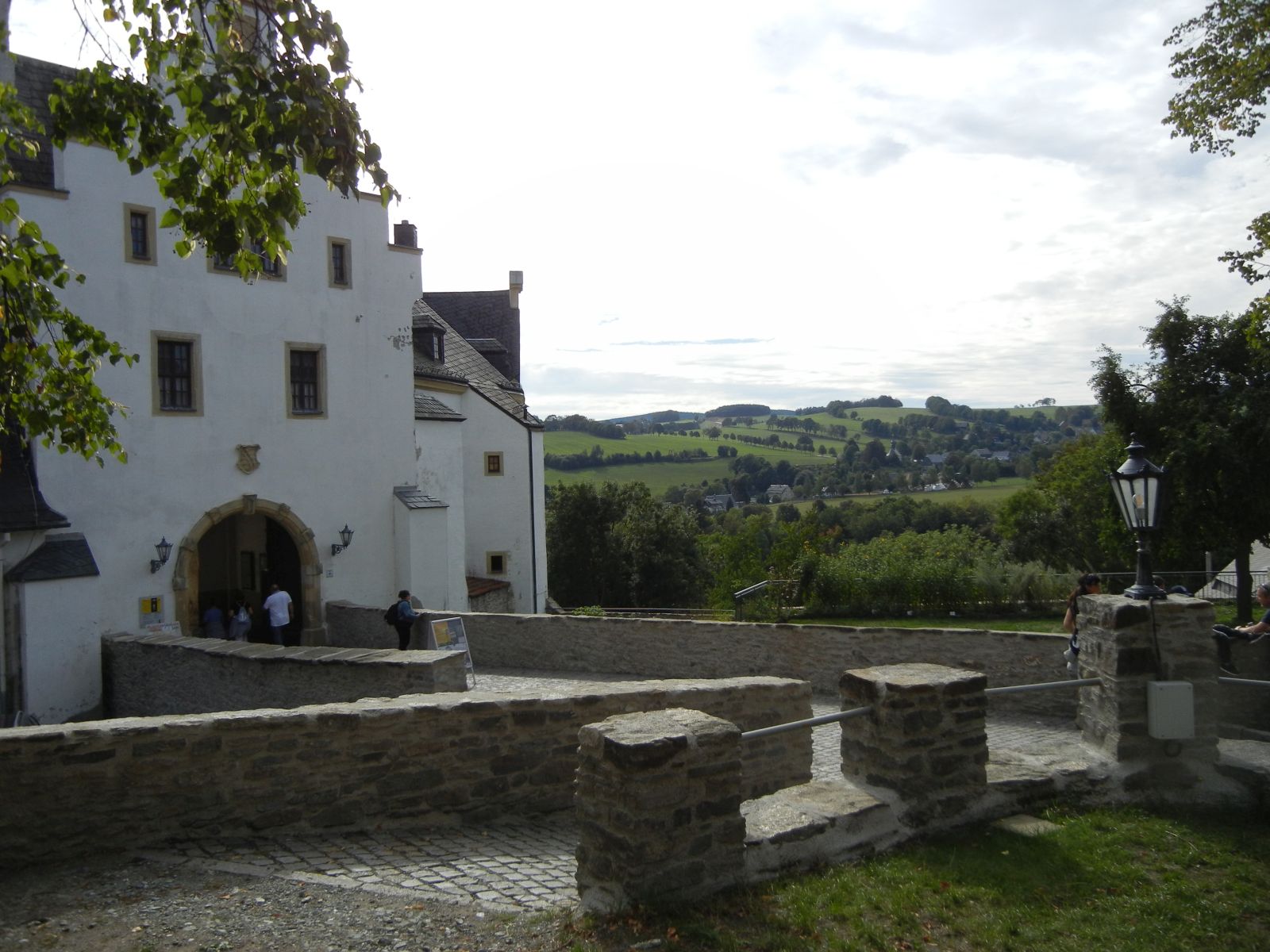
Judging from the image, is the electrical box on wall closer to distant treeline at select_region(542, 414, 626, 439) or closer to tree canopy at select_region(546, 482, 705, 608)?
tree canopy at select_region(546, 482, 705, 608)

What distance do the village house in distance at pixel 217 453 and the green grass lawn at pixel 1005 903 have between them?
14.6 m

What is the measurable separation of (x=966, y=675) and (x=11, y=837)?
6.15 meters

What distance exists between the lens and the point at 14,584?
16.1 metres

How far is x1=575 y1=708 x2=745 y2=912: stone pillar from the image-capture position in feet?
16.3

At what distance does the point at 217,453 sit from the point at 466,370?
13.6m

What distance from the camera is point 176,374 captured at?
62.2 feet

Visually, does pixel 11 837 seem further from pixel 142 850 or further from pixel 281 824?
pixel 281 824

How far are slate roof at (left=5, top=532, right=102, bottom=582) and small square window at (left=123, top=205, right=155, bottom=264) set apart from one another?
5.10 meters

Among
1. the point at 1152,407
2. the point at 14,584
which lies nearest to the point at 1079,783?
the point at 14,584

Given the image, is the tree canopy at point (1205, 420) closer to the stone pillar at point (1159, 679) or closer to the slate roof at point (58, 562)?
the stone pillar at point (1159, 679)

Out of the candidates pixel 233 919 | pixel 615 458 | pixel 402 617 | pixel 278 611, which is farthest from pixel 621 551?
pixel 615 458

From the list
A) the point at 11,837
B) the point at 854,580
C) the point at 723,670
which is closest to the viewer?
the point at 11,837

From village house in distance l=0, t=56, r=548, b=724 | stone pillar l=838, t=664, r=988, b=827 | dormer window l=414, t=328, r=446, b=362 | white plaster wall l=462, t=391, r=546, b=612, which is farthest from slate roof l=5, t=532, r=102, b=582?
white plaster wall l=462, t=391, r=546, b=612

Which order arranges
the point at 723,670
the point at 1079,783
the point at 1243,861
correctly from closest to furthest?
the point at 1243,861
the point at 1079,783
the point at 723,670
